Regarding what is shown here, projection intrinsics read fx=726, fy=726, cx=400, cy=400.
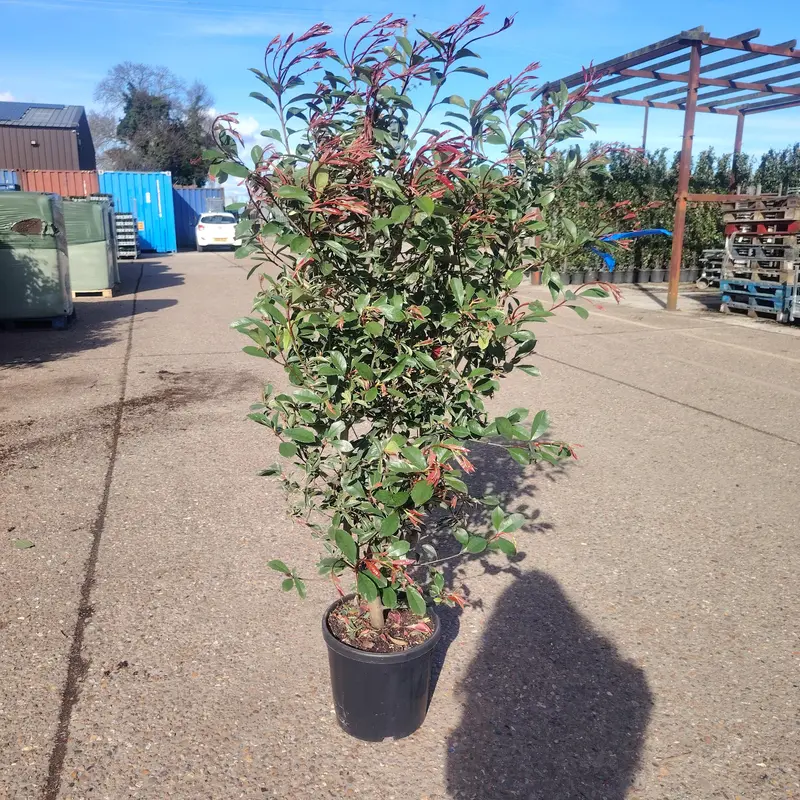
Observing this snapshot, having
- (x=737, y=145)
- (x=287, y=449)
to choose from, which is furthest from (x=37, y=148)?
(x=287, y=449)

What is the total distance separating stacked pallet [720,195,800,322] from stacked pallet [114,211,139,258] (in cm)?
1844

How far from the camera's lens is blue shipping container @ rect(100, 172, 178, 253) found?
28.1 m

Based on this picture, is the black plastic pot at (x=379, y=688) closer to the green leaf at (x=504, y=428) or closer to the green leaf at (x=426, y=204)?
the green leaf at (x=504, y=428)

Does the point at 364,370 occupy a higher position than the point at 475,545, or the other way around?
the point at 364,370

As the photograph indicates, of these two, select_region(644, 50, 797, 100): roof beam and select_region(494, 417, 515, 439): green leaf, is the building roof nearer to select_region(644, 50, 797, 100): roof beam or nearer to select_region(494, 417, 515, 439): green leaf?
select_region(644, 50, 797, 100): roof beam

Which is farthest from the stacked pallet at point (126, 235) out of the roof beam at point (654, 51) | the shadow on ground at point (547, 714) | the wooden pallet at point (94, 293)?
the shadow on ground at point (547, 714)

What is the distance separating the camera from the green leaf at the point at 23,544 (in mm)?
4016

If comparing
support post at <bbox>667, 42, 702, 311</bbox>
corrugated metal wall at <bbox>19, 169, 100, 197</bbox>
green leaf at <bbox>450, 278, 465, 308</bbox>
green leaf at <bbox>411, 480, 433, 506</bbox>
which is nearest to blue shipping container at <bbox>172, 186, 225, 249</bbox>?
corrugated metal wall at <bbox>19, 169, 100, 197</bbox>

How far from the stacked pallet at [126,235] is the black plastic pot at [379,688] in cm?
2354

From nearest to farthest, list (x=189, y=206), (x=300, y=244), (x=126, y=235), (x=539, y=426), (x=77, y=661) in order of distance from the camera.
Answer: (x=300, y=244) → (x=539, y=426) → (x=77, y=661) → (x=126, y=235) → (x=189, y=206)

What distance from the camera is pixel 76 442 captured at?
19.1ft

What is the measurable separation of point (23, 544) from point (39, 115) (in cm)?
3720

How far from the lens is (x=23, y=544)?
404 cm

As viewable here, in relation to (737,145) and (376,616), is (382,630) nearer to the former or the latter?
(376,616)
